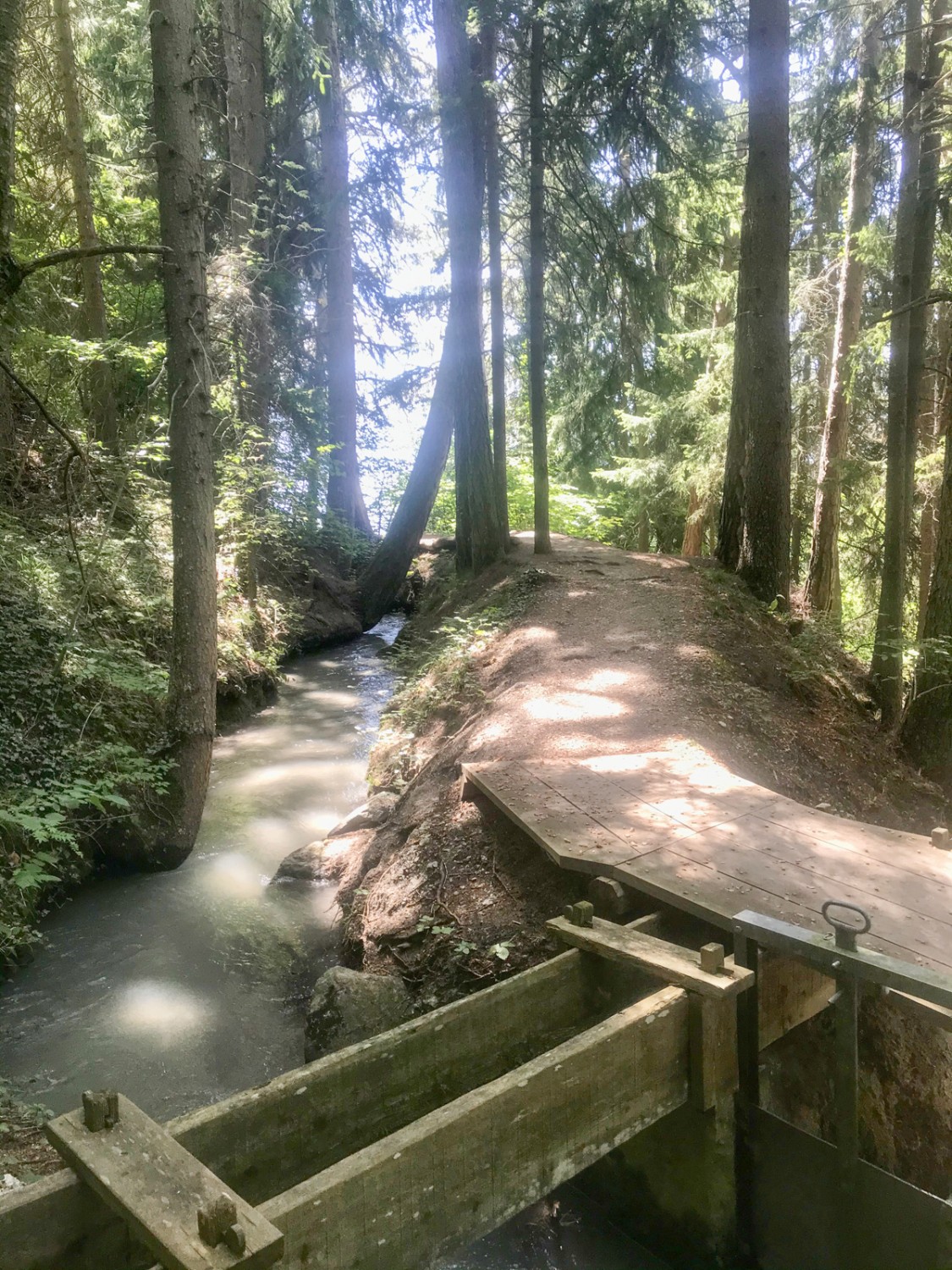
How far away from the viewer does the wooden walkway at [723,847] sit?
4035 mm

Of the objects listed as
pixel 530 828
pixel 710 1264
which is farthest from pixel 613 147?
pixel 710 1264

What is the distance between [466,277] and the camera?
14125 millimetres

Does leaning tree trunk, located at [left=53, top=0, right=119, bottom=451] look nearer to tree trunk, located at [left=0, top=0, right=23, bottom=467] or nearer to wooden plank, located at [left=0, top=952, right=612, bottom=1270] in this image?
tree trunk, located at [left=0, top=0, right=23, bottom=467]

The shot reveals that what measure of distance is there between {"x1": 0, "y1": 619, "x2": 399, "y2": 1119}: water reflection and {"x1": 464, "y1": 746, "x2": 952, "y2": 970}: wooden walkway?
203cm

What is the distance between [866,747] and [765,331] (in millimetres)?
5956

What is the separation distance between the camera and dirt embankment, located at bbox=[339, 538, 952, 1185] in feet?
16.5

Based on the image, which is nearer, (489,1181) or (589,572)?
(489,1181)

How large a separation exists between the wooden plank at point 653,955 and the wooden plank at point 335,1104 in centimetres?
14

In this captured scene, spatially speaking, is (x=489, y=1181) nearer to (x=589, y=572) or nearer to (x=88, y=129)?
(x=589, y=572)

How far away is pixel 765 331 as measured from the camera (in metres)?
11.6

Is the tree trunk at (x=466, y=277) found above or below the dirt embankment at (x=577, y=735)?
above

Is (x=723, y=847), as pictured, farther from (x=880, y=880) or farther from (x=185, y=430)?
(x=185, y=430)

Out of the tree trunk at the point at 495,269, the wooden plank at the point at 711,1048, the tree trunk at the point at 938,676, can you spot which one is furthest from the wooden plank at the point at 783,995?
the tree trunk at the point at 495,269

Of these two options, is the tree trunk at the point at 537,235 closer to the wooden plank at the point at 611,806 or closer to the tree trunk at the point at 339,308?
the tree trunk at the point at 339,308
